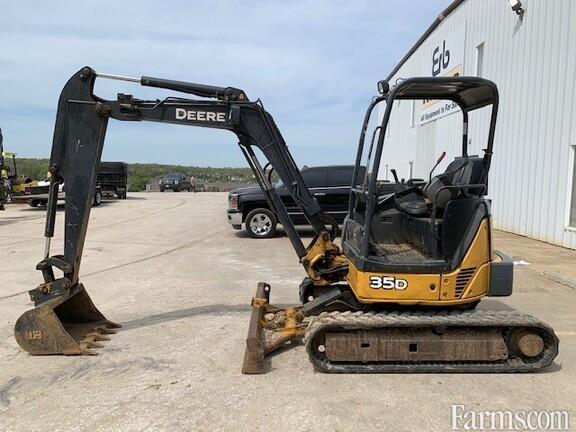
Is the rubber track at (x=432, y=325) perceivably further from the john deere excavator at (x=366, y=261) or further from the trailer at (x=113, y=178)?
the trailer at (x=113, y=178)

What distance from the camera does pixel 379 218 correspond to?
18.1 feet

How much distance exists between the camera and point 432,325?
14.8 feet

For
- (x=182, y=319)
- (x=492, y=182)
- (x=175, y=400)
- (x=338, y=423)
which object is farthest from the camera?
(x=492, y=182)

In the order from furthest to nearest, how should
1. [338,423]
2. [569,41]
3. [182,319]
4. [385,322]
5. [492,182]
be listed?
[492,182], [569,41], [182,319], [385,322], [338,423]

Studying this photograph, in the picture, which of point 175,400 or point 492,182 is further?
point 492,182

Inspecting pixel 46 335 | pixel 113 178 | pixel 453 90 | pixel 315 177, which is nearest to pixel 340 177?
pixel 315 177

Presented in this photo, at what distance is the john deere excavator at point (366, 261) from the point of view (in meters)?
4.57

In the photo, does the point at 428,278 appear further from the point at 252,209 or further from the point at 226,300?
the point at 252,209

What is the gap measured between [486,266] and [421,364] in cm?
113

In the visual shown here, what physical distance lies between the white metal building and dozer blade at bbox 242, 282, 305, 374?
3927mm

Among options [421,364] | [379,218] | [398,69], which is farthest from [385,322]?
[398,69]

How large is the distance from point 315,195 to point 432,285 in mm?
9185

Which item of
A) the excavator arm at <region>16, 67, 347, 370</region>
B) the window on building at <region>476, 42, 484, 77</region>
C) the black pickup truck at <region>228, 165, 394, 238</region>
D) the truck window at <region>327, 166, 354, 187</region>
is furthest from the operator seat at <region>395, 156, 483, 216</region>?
the window on building at <region>476, 42, 484, 77</region>

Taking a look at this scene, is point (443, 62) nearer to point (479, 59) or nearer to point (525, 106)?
point (479, 59)
